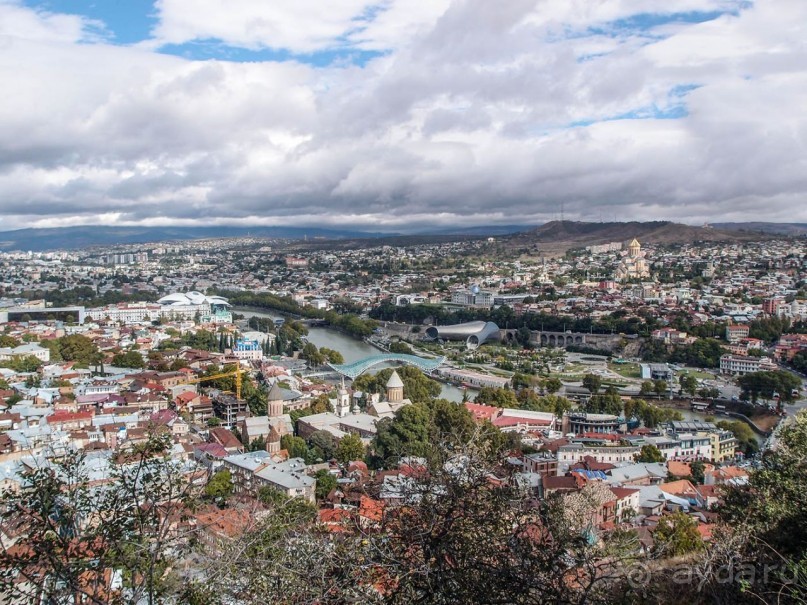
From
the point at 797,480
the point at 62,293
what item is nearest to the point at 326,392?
the point at 797,480

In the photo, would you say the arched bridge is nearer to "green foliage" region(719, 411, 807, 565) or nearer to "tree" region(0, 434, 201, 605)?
"green foliage" region(719, 411, 807, 565)

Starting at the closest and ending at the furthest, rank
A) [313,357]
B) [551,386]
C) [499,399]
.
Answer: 1. [499,399]
2. [551,386]
3. [313,357]

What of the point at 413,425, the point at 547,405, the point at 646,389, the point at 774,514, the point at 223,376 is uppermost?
the point at 774,514

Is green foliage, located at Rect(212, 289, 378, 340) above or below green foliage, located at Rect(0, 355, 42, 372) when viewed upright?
below

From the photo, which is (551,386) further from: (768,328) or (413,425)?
(768,328)

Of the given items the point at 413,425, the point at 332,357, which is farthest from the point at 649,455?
the point at 332,357

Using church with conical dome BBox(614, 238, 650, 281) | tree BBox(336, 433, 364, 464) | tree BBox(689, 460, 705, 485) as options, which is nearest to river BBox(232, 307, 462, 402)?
tree BBox(336, 433, 364, 464)

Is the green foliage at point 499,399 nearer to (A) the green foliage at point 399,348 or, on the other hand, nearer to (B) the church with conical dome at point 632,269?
(A) the green foliage at point 399,348
